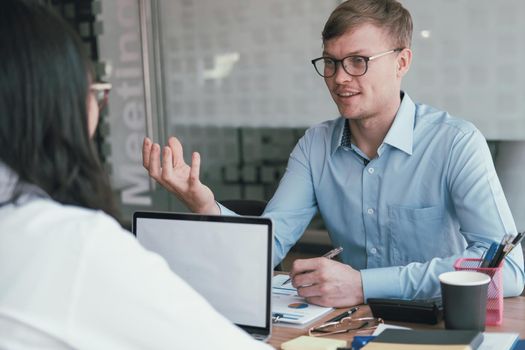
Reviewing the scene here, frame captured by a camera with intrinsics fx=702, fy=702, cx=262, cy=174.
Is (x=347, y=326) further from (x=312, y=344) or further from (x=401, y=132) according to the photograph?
(x=401, y=132)

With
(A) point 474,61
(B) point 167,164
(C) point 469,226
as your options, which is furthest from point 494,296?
(A) point 474,61

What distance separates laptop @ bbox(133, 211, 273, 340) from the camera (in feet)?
4.95

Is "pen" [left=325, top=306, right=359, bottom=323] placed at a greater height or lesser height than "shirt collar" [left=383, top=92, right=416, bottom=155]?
lesser

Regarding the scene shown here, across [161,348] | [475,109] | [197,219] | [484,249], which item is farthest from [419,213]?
[475,109]

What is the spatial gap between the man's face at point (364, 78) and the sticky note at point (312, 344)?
2.91ft

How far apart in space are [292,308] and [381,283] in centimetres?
24

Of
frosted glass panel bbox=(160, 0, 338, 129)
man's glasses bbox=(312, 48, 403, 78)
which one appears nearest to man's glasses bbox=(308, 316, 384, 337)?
man's glasses bbox=(312, 48, 403, 78)

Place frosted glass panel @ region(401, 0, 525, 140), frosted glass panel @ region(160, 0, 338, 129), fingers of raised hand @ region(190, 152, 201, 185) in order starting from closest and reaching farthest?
fingers of raised hand @ region(190, 152, 201, 185) < frosted glass panel @ region(401, 0, 525, 140) < frosted glass panel @ region(160, 0, 338, 129)

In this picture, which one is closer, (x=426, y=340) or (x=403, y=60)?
(x=426, y=340)

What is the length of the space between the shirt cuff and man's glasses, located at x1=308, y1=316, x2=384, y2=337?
0.43ft

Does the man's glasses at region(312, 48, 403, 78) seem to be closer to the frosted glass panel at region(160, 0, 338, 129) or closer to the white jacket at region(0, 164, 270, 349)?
the white jacket at region(0, 164, 270, 349)

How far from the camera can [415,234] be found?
2152 millimetres

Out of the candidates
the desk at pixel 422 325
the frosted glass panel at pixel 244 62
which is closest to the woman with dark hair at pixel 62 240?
the desk at pixel 422 325

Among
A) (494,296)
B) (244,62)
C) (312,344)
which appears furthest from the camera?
(244,62)
